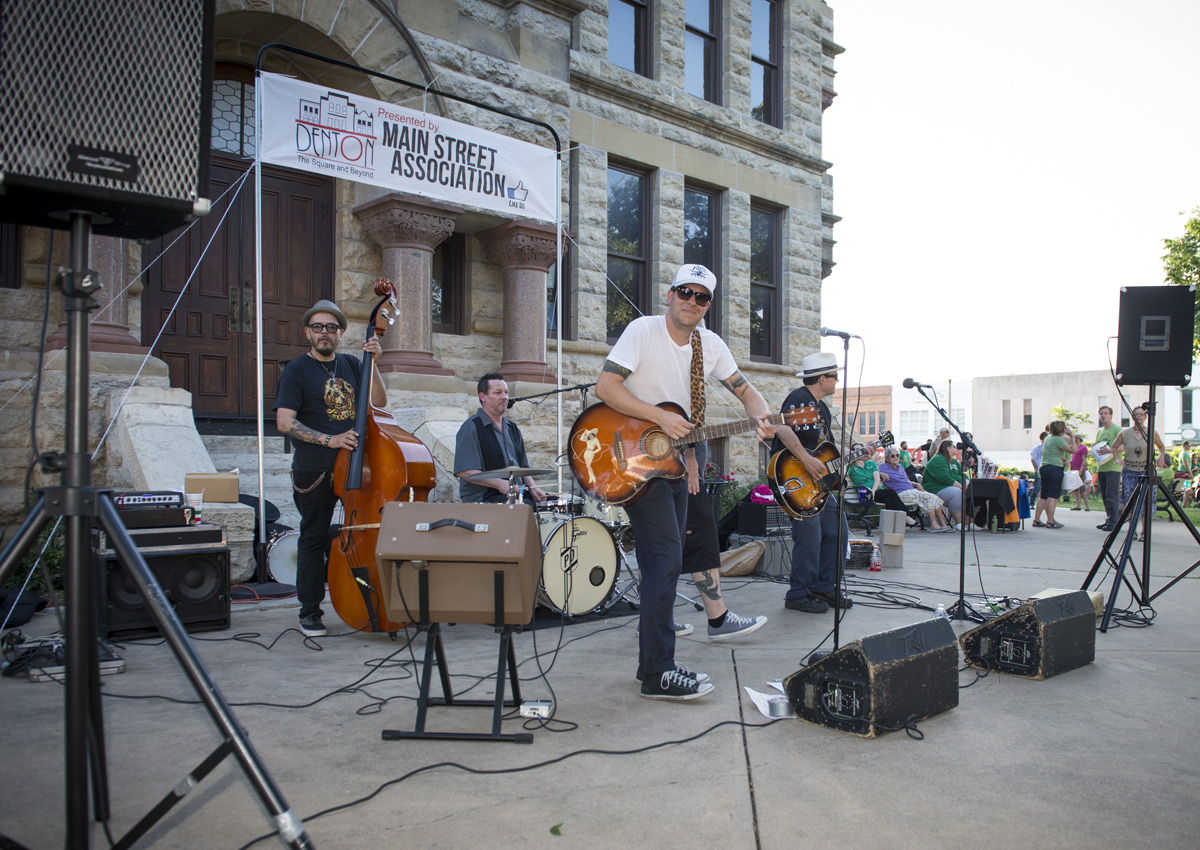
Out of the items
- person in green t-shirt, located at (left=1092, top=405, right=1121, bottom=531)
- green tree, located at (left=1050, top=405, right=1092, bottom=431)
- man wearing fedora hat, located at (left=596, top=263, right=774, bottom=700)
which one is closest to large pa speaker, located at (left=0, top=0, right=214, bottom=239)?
man wearing fedora hat, located at (left=596, top=263, right=774, bottom=700)

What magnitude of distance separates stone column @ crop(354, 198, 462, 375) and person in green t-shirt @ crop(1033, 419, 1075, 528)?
11707 millimetres

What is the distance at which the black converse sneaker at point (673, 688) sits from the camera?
4.35 m

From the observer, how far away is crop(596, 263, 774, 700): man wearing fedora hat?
4.43 m

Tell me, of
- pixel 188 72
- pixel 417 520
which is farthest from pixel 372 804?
pixel 188 72

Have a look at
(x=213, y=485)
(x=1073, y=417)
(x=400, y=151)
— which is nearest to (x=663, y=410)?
(x=213, y=485)

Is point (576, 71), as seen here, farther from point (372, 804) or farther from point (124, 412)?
point (372, 804)

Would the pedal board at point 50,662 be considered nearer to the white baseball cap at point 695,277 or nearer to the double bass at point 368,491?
the double bass at point 368,491

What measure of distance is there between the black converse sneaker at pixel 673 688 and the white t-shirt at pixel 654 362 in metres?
1.46

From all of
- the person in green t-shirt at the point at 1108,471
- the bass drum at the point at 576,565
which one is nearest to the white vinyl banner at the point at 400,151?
the bass drum at the point at 576,565

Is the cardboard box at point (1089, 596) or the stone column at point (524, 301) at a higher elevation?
the stone column at point (524, 301)

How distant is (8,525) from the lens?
760cm

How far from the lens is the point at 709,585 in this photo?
19.0ft

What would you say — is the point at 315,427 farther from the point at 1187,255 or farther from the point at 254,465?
the point at 1187,255

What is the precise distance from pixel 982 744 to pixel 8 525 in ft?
26.2
